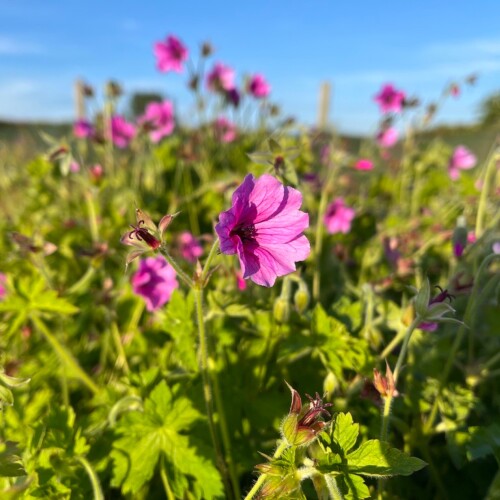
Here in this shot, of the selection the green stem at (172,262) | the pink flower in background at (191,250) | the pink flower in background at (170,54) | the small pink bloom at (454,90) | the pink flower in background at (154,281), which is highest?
the pink flower in background at (170,54)

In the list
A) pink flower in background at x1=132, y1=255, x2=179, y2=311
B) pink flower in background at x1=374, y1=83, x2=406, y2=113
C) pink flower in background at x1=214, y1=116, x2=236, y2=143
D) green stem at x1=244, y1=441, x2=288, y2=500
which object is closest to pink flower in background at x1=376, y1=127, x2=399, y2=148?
pink flower in background at x1=374, y1=83, x2=406, y2=113

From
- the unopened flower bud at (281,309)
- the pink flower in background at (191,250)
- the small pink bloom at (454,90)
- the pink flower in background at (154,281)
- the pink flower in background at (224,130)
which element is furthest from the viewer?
the pink flower in background at (224,130)

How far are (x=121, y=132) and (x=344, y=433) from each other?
297 centimetres

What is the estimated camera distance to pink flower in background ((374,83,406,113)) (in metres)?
3.44

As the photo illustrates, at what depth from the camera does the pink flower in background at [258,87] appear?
3885mm

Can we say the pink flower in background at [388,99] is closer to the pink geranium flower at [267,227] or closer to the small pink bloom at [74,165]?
the small pink bloom at [74,165]

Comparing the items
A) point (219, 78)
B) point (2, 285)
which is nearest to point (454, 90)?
point (219, 78)

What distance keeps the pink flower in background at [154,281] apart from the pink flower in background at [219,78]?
88.1 inches

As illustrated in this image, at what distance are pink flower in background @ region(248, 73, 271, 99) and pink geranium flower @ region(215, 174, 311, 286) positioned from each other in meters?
3.04

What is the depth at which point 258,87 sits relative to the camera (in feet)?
12.9

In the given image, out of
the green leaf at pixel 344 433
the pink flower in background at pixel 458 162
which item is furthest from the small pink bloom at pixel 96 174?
the pink flower in background at pixel 458 162

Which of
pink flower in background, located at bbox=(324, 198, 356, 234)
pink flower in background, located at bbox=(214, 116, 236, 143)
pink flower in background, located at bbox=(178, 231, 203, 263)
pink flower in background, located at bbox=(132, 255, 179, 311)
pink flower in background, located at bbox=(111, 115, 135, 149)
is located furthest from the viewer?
pink flower in background, located at bbox=(214, 116, 236, 143)

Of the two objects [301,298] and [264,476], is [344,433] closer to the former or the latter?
[264,476]

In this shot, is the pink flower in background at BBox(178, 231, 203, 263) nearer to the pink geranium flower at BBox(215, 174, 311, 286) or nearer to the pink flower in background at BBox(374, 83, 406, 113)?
the pink geranium flower at BBox(215, 174, 311, 286)
